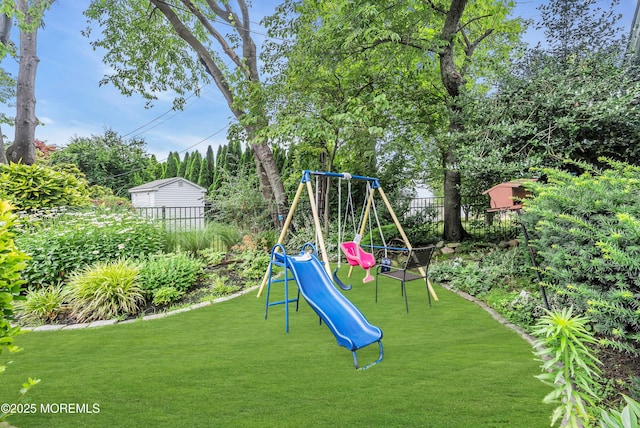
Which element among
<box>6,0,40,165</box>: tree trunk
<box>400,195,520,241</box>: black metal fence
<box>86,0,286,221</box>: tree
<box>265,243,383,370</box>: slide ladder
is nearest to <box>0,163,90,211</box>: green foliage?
<box>6,0,40,165</box>: tree trunk

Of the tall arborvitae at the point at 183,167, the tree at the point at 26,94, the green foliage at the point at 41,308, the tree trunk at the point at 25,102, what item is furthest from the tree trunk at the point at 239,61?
the tall arborvitae at the point at 183,167

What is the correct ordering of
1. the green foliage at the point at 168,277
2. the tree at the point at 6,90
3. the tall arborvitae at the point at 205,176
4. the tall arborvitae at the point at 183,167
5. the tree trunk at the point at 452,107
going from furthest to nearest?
the tall arborvitae at the point at 183,167, the tall arborvitae at the point at 205,176, the tree at the point at 6,90, the tree trunk at the point at 452,107, the green foliage at the point at 168,277

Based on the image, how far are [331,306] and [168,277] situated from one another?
10.00ft

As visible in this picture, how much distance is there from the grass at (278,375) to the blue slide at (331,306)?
Result: 0.22m

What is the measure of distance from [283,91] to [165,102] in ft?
21.0

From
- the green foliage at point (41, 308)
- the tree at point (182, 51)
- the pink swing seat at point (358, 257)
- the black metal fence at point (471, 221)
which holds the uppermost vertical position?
the tree at point (182, 51)

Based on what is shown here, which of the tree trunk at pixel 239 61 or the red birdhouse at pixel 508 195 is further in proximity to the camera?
the tree trunk at pixel 239 61

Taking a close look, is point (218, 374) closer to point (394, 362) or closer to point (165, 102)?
point (394, 362)

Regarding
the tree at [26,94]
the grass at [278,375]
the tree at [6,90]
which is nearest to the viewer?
the grass at [278,375]

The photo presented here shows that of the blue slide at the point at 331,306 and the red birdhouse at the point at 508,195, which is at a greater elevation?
the red birdhouse at the point at 508,195

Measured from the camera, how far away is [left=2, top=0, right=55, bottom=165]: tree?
415 inches

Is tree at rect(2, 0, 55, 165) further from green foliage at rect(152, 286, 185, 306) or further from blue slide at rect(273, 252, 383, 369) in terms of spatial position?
blue slide at rect(273, 252, 383, 369)

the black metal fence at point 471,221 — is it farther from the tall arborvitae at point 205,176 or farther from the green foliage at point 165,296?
the tall arborvitae at point 205,176

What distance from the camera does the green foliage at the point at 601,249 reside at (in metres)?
2.31
